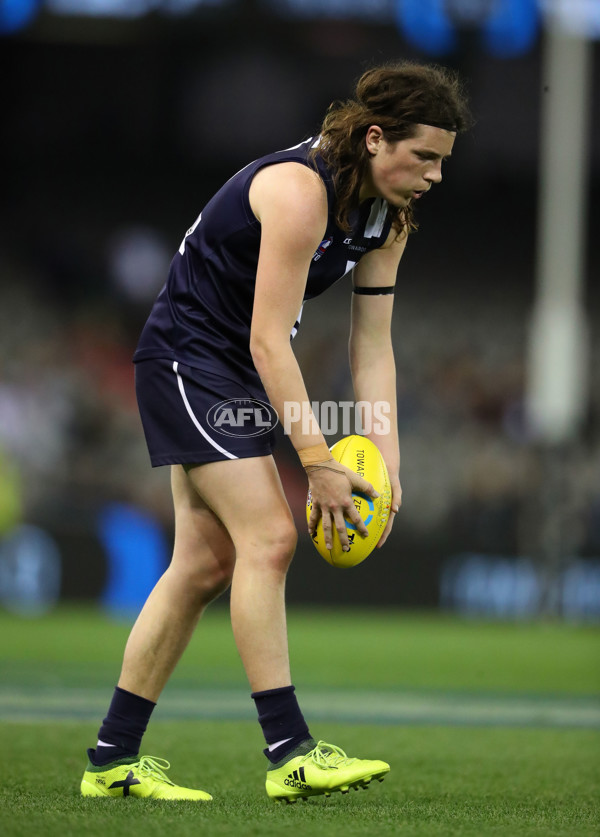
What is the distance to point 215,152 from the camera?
15.7 m

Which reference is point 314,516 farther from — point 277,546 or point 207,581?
point 207,581

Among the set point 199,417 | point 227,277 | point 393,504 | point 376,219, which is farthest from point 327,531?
point 376,219

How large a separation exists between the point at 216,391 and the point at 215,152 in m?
12.8

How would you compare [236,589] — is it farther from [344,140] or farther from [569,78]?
[569,78]

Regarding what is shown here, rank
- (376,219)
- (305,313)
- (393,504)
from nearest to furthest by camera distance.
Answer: (376,219)
(393,504)
(305,313)

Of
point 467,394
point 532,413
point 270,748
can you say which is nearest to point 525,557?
point 532,413

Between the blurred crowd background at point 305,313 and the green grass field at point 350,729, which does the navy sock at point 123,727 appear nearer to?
the green grass field at point 350,729

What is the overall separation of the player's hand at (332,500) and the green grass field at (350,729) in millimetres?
750

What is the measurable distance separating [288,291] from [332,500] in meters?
0.58

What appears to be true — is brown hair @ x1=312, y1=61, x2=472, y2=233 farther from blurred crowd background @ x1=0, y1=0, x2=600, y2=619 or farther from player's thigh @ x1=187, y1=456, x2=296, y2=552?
blurred crowd background @ x1=0, y1=0, x2=600, y2=619

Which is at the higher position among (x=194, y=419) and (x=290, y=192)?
(x=290, y=192)

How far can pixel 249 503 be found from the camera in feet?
11.0

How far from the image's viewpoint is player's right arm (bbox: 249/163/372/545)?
10.6ft

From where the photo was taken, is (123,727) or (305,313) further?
(305,313)
